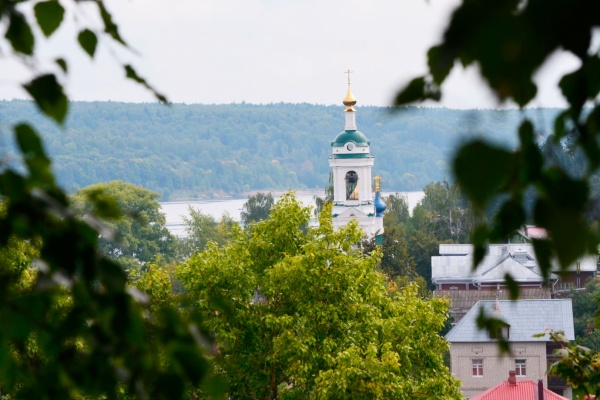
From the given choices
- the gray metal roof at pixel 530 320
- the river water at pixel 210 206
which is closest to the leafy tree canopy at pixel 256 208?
the river water at pixel 210 206

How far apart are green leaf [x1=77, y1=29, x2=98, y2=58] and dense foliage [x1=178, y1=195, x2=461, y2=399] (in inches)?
473

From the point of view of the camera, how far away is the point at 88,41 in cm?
205

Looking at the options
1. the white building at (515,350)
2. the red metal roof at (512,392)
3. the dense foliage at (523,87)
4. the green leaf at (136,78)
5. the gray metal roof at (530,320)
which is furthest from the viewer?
the gray metal roof at (530,320)

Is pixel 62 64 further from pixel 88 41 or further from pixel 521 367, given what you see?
pixel 521 367

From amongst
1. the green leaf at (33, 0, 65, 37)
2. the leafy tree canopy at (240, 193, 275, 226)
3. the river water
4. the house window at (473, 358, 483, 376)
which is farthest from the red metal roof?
the river water

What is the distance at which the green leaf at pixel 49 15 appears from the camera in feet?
6.32

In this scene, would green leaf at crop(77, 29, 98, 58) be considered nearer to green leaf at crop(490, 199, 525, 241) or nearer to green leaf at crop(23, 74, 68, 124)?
green leaf at crop(23, 74, 68, 124)

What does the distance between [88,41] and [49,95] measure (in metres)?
0.32

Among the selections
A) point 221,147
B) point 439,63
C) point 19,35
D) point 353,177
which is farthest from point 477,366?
point 221,147

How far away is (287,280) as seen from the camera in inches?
620

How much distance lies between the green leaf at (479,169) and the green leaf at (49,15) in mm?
888

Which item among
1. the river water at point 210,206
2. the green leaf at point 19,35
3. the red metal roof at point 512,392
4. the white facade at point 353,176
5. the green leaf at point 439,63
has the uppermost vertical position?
the river water at point 210,206

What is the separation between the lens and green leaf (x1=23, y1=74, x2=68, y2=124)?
1756mm

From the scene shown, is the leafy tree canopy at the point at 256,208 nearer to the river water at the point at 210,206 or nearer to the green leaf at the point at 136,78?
the river water at the point at 210,206
